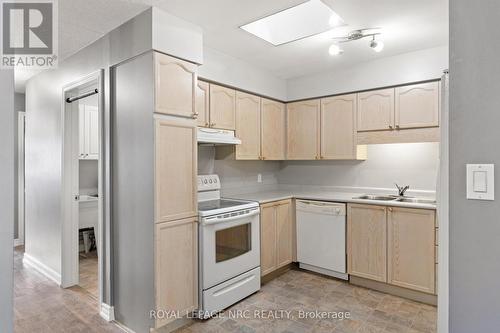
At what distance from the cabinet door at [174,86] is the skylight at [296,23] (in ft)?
2.19

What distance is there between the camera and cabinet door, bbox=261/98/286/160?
3791mm

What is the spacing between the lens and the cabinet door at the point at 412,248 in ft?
9.00

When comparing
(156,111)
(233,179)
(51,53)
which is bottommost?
(233,179)

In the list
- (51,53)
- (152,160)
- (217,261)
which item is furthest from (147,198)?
(51,53)

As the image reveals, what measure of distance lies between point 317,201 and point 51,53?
3.29 metres

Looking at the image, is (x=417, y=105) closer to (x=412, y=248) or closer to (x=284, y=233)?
(x=412, y=248)

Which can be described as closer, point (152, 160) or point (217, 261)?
point (152, 160)

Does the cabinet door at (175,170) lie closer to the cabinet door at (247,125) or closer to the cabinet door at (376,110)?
the cabinet door at (247,125)

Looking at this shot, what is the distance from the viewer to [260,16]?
2381 millimetres

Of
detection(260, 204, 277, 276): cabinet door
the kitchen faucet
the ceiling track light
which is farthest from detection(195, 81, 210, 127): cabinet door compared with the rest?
the kitchen faucet

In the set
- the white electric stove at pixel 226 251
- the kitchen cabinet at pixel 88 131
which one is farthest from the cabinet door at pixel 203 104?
the kitchen cabinet at pixel 88 131

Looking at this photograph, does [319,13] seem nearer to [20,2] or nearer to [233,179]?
[233,179]

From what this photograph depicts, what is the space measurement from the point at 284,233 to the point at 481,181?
8.85 feet

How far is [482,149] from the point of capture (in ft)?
3.22
